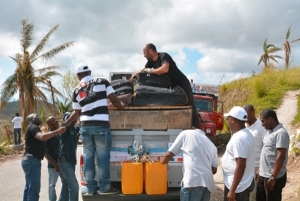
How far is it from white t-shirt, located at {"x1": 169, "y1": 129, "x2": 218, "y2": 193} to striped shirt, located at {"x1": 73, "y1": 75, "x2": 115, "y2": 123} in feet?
5.57

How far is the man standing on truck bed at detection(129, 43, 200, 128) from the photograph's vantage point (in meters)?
6.58

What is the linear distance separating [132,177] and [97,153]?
0.67 metres

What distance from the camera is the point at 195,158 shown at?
4.41 m

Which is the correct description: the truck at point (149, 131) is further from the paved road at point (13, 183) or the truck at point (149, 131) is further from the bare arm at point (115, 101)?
the paved road at point (13, 183)

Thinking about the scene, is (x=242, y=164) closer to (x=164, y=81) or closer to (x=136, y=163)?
(x=136, y=163)

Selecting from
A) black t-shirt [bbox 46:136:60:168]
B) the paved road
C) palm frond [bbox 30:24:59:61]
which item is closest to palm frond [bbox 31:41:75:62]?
palm frond [bbox 30:24:59:61]

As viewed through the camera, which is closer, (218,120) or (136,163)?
(136,163)

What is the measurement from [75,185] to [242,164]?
10.1 ft

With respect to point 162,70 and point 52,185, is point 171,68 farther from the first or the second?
point 52,185

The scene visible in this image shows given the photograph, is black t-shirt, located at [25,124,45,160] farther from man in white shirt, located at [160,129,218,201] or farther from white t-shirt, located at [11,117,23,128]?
white t-shirt, located at [11,117,23,128]

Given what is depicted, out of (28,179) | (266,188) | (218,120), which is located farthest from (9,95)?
(266,188)

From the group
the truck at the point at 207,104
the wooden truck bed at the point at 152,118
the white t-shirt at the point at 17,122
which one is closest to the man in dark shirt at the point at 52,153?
the wooden truck bed at the point at 152,118

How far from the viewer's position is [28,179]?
6219 millimetres

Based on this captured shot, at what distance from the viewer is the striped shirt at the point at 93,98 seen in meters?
5.79
